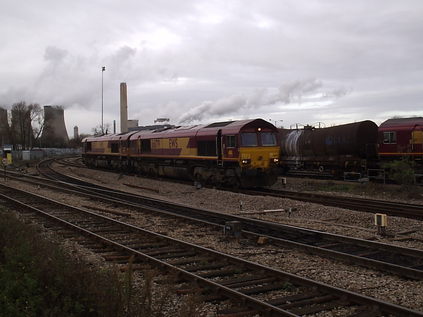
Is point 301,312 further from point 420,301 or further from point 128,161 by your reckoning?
point 128,161

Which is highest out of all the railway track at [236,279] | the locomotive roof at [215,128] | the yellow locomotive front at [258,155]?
the locomotive roof at [215,128]

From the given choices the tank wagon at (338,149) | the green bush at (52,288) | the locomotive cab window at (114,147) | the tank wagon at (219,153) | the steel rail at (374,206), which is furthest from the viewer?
the locomotive cab window at (114,147)

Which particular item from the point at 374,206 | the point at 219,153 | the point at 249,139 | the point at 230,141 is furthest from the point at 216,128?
the point at 374,206

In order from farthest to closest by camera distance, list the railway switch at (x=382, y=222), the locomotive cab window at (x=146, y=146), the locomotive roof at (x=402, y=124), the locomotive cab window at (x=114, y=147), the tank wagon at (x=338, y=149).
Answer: the locomotive cab window at (x=114, y=147) → the locomotive cab window at (x=146, y=146) → the tank wagon at (x=338, y=149) → the locomotive roof at (x=402, y=124) → the railway switch at (x=382, y=222)

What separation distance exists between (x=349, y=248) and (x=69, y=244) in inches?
248

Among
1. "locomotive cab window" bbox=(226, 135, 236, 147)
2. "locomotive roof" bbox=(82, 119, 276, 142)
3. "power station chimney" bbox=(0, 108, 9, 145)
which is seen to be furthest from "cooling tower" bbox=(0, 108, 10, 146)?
"locomotive cab window" bbox=(226, 135, 236, 147)

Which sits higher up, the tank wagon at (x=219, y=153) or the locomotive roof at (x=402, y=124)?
the locomotive roof at (x=402, y=124)

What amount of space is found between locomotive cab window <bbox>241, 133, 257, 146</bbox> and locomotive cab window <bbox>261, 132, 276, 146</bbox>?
1.56 ft

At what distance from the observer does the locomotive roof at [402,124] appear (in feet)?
80.9

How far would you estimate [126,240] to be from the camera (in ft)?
34.8

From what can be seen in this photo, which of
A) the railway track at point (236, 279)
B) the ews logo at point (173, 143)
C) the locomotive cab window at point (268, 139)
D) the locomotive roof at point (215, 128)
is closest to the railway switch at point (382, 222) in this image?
the railway track at point (236, 279)

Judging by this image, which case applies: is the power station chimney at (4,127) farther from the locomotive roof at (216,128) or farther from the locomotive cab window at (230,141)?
the locomotive cab window at (230,141)

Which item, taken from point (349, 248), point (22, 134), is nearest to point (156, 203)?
point (349, 248)

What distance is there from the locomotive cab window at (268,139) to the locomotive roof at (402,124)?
7995 mm
